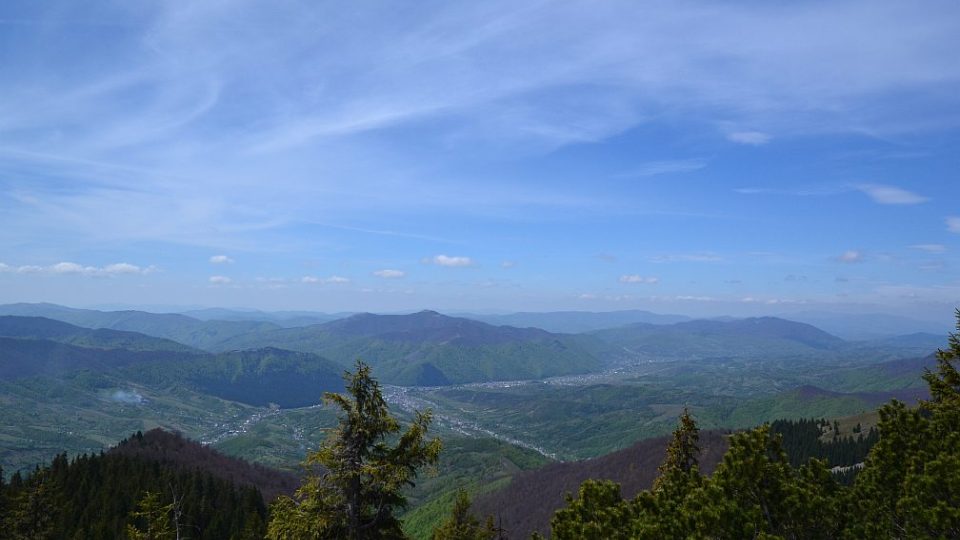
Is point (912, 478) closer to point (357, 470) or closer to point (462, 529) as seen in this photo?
point (357, 470)

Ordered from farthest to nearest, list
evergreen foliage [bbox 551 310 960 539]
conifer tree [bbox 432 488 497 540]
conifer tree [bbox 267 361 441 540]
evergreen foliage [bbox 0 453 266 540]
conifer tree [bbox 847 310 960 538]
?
1. evergreen foliage [bbox 0 453 266 540]
2. conifer tree [bbox 432 488 497 540]
3. conifer tree [bbox 267 361 441 540]
4. evergreen foliage [bbox 551 310 960 539]
5. conifer tree [bbox 847 310 960 538]

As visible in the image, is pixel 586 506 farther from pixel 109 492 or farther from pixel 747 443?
pixel 109 492

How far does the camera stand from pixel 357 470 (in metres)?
21.2

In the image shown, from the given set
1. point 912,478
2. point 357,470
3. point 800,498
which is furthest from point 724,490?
point 357,470

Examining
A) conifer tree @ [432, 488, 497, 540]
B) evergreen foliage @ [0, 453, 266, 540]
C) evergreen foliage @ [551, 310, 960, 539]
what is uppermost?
evergreen foliage @ [551, 310, 960, 539]

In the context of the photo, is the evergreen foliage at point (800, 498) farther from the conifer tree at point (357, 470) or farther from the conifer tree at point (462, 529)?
the conifer tree at point (462, 529)

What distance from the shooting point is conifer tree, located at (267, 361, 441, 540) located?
69.7 feet

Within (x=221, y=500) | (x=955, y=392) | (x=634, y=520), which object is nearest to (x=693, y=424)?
(x=955, y=392)

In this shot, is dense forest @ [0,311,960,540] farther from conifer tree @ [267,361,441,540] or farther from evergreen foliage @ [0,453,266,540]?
evergreen foliage @ [0,453,266,540]

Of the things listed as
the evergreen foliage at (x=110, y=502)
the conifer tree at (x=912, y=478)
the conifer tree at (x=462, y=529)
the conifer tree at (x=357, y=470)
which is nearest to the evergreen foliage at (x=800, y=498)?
the conifer tree at (x=912, y=478)

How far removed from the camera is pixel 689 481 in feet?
74.9

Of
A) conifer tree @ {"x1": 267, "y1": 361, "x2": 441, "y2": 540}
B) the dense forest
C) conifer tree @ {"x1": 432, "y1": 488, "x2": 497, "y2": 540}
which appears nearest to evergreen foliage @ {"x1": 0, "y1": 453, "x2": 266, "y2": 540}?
conifer tree @ {"x1": 432, "y1": 488, "x2": 497, "y2": 540}

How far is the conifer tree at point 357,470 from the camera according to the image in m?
21.2

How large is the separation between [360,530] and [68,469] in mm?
148042
